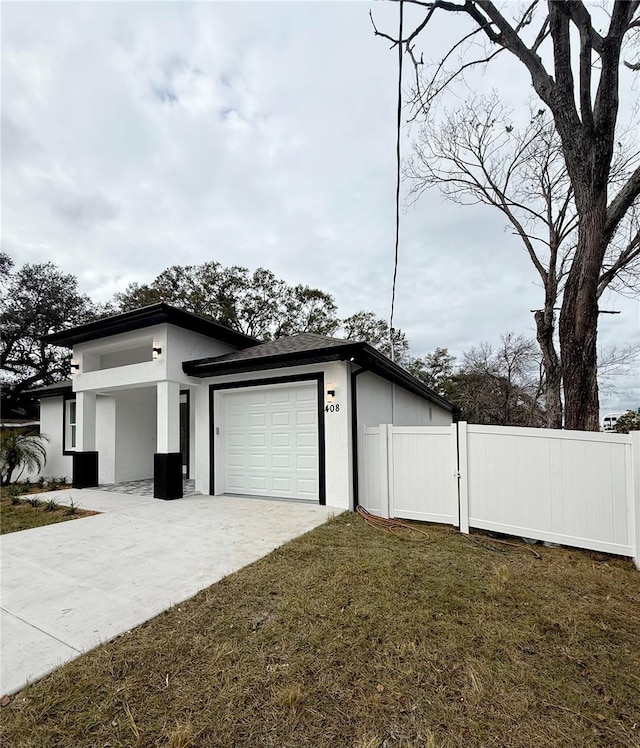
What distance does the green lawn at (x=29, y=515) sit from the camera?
6.04 metres

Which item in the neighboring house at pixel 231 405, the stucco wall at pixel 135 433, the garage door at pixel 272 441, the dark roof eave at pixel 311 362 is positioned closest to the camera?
the dark roof eave at pixel 311 362

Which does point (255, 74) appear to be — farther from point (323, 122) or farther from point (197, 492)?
point (197, 492)

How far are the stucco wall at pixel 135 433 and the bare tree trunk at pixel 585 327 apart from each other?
409 inches

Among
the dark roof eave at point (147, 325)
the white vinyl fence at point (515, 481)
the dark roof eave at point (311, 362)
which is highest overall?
the dark roof eave at point (147, 325)

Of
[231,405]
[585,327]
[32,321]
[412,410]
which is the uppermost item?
[32,321]

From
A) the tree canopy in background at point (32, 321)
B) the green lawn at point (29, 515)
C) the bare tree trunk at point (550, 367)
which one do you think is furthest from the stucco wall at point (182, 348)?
the tree canopy in background at point (32, 321)

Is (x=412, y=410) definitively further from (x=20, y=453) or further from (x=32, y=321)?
(x=32, y=321)

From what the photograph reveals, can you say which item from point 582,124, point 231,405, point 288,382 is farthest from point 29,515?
point 582,124

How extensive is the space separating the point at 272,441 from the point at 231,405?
1383 mm

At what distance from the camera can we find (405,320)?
21938 millimetres

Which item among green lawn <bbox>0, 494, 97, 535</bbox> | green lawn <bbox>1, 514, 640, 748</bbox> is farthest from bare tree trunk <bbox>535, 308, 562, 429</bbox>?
green lawn <bbox>0, 494, 97, 535</bbox>

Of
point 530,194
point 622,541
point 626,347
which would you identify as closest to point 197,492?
point 622,541

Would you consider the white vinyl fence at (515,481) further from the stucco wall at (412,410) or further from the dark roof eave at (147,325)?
the dark roof eave at (147,325)

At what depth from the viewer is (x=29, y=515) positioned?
674 cm
